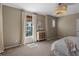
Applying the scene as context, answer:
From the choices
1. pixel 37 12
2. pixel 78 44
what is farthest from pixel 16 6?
pixel 78 44

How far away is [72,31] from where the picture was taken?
198cm

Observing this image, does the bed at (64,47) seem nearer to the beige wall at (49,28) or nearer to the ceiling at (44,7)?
the beige wall at (49,28)

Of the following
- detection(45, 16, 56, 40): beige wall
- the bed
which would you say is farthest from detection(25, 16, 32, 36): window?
the bed

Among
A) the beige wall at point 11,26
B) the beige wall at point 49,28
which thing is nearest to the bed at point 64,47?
the beige wall at point 49,28

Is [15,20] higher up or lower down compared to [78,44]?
higher up

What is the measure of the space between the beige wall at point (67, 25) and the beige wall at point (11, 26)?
0.78 meters

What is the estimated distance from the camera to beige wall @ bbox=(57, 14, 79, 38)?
77.5 inches

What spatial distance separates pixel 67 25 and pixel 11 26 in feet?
3.43

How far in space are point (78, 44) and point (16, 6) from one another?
1.30 meters

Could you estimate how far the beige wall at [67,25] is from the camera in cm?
197

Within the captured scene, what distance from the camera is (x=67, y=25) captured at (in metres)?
2.04

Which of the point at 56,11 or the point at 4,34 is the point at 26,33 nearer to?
the point at 4,34

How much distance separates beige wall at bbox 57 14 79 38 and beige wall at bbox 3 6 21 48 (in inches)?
30.9

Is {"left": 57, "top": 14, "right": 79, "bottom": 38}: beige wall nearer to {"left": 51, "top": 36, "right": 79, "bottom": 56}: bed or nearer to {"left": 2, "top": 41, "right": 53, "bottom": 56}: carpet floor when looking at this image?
Answer: {"left": 51, "top": 36, "right": 79, "bottom": 56}: bed
